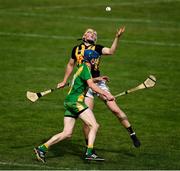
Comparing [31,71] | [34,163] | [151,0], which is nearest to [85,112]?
[34,163]

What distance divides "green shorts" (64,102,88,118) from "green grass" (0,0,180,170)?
1.13 metres

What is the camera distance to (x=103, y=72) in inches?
1111

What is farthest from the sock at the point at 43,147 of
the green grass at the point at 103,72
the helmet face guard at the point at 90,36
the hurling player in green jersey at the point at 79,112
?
the helmet face guard at the point at 90,36

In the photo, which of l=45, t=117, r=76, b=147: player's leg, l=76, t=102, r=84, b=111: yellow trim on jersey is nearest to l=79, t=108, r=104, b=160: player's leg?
l=76, t=102, r=84, b=111: yellow trim on jersey

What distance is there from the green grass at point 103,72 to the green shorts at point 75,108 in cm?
Answer: 113

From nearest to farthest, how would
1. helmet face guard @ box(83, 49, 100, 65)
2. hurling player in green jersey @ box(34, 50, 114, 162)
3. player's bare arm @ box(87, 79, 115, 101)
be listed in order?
1. player's bare arm @ box(87, 79, 115, 101)
2. hurling player in green jersey @ box(34, 50, 114, 162)
3. helmet face guard @ box(83, 49, 100, 65)

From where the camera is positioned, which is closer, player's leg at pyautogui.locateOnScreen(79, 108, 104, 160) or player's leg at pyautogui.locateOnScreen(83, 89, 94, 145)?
player's leg at pyautogui.locateOnScreen(79, 108, 104, 160)

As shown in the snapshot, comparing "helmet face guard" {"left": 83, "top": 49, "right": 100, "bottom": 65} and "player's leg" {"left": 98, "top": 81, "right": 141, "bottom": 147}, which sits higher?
"helmet face guard" {"left": 83, "top": 49, "right": 100, "bottom": 65}

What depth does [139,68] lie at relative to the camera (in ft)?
94.2

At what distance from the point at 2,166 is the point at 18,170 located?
56 centimetres

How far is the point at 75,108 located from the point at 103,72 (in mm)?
10674

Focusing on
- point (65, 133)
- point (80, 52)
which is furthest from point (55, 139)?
point (80, 52)

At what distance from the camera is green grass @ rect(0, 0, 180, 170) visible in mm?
18672

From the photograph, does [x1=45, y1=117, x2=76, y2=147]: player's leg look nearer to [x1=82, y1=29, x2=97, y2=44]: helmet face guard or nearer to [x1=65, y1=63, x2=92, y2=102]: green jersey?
[x1=65, y1=63, x2=92, y2=102]: green jersey
